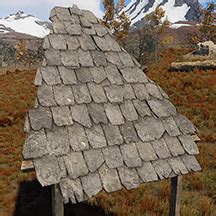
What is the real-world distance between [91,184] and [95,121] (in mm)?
923

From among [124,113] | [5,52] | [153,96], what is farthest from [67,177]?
[5,52]

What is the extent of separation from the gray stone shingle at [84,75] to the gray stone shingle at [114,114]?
1.71 feet

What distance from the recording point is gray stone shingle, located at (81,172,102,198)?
11.4 feet

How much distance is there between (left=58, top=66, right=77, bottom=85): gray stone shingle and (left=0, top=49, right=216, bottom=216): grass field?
444 centimetres

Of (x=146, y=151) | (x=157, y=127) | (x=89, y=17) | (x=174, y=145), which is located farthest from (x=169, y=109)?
(x=89, y=17)

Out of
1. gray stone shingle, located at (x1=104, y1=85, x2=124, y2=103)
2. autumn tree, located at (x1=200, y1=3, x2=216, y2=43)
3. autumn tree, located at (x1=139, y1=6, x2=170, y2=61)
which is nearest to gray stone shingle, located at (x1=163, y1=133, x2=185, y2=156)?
gray stone shingle, located at (x1=104, y1=85, x2=124, y2=103)

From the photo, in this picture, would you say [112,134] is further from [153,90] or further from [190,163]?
[190,163]

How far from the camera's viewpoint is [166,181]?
9109 millimetres

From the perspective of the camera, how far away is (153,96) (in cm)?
460

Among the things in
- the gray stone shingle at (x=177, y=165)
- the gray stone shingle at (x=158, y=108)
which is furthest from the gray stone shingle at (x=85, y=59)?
the gray stone shingle at (x=177, y=165)

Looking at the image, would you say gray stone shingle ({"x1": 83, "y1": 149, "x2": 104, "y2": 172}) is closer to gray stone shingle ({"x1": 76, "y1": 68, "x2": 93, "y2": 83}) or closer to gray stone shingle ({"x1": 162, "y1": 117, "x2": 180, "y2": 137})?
gray stone shingle ({"x1": 76, "y1": 68, "x2": 93, "y2": 83})

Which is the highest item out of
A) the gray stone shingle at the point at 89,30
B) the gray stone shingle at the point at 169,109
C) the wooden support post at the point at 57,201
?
the gray stone shingle at the point at 89,30

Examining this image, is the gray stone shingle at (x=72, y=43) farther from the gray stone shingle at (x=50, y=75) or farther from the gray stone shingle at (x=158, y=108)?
the gray stone shingle at (x=158, y=108)

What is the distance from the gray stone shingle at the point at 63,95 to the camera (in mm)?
3869
